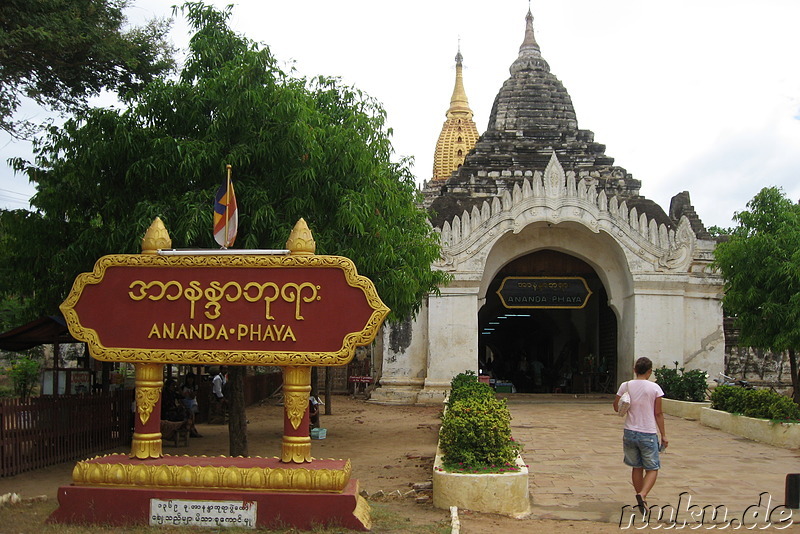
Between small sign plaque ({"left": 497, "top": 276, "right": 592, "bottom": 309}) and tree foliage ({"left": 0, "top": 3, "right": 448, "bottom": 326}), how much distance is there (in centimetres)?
1075

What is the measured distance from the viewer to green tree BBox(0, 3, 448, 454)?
10664 mm

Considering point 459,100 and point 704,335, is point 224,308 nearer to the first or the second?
point 704,335

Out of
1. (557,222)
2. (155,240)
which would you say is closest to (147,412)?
(155,240)

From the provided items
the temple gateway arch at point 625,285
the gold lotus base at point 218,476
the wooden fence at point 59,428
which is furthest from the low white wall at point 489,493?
the temple gateway arch at point 625,285

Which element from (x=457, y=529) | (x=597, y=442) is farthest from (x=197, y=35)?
(x=597, y=442)

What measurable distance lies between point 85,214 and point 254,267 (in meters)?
5.94

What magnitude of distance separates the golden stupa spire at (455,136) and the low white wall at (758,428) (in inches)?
1202

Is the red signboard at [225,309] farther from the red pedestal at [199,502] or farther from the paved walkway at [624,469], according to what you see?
the paved walkway at [624,469]

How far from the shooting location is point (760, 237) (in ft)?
54.7

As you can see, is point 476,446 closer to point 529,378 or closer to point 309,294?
point 309,294

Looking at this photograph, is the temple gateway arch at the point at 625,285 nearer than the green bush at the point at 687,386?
No

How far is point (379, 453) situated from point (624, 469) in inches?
171

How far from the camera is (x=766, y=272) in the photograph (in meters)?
16.6

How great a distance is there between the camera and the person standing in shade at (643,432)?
26.2 ft
